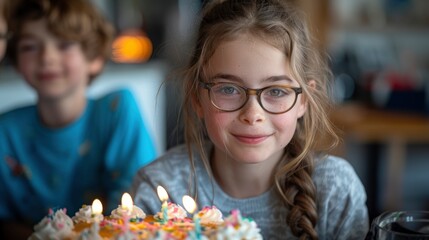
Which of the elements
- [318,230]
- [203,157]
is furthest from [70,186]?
[318,230]

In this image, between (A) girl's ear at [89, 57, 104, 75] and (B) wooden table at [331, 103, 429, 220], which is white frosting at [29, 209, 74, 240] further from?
(B) wooden table at [331, 103, 429, 220]

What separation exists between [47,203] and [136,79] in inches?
88.1

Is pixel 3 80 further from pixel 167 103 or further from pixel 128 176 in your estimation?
pixel 167 103

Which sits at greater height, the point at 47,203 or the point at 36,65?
the point at 36,65

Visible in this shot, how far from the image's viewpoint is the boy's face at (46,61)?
74.5 inches

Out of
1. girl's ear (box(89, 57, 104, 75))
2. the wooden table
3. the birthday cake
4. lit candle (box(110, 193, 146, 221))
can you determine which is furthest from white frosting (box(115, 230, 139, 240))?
the wooden table

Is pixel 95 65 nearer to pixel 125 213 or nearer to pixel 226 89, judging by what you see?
pixel 226 89

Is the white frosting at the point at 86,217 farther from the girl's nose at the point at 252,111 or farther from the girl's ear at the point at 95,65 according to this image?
the girl's ear at the point at 95,65

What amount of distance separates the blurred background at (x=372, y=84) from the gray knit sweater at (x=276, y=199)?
2313mm

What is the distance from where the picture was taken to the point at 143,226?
1069 millimetres

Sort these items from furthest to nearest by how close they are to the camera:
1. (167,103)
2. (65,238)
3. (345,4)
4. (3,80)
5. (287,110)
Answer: (167,103) < (345,4) < (3,80) < (287,110) < (65,238)

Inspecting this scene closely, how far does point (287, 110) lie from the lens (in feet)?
4.11

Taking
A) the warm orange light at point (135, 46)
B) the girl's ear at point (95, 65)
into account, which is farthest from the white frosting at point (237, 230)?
the warm orange light at point (135, 46)

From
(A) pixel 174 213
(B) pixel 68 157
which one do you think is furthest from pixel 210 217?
(B) pixel 68 157
